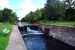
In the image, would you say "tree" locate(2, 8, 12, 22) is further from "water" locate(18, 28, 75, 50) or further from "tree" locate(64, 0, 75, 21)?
"water" locate(18, 28, 75, 50)

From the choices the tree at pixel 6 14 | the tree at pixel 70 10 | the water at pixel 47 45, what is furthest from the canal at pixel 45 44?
the tree at pixel 6 14

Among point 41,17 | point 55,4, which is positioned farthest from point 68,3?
point 41,17

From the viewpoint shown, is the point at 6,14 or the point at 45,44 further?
the point at 6,14

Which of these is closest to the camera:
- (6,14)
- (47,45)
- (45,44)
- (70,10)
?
(47,45)

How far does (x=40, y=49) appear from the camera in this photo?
23953 millimetres

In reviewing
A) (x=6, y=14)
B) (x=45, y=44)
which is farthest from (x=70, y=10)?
(x=45, y=44)

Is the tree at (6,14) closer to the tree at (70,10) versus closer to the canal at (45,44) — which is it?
the tree at (70,10)

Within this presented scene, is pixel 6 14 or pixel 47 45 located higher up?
pixel 6 14

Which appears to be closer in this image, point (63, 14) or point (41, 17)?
point (63, 14)

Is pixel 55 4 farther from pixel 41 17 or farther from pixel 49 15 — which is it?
pixel 41 17

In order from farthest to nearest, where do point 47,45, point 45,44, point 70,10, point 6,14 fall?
point 6,14, point 70,10, point 45,44, point 47,45

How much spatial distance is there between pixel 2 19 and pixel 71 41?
9679 cm

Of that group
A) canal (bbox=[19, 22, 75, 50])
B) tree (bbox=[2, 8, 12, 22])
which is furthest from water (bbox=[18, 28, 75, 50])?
tree (bbox=[2, 8, 12, 22])

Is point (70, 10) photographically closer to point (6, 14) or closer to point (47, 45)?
point (6, 14)
